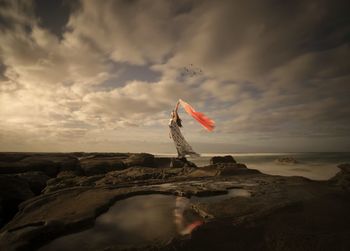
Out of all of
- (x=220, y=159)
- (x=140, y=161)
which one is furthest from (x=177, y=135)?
(x=140, y=161)

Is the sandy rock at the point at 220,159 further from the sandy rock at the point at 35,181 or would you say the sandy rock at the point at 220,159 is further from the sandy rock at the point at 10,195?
the sandy rock at the point at 10,195

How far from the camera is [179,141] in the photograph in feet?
67.9

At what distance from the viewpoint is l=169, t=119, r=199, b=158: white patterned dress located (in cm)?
2047

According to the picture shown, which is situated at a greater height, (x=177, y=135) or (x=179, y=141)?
(x=177, y=135)

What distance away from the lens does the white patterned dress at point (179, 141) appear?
20.5 metres

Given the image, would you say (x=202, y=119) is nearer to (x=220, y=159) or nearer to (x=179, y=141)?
(x=179, y=141)

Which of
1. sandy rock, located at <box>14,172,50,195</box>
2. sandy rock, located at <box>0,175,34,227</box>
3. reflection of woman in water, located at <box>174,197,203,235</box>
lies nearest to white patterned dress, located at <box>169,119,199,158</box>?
sandy rock, located at <box>14,172,50,195</box>

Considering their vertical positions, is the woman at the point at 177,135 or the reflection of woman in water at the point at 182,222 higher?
the woman at the point at 177,135

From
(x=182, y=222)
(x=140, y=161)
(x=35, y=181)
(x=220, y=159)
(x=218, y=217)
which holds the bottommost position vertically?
(x=182, y=222)

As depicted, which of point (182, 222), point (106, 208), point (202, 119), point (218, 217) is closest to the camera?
point (182, 222)

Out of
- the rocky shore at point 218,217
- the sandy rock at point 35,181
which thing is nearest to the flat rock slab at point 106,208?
the rocky shore at point 218,217

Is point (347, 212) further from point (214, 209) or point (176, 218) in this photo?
point (176, 218)

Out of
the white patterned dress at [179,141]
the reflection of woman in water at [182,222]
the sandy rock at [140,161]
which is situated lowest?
the reflection of woman in water at [182,222]

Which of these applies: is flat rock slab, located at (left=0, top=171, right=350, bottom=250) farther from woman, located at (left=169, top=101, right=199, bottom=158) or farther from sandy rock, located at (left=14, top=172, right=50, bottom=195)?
woman, located at (left=169, top=101, right=199, bottom=158)
